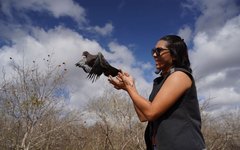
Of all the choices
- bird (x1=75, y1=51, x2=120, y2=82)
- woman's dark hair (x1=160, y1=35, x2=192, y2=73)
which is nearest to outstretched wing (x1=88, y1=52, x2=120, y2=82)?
bird (x1=75, y1=51, x2=120, y2=82)

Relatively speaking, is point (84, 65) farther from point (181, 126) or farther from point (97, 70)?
point (181, 126)

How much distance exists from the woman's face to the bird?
255 millimetres

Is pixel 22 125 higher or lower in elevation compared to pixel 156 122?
higher

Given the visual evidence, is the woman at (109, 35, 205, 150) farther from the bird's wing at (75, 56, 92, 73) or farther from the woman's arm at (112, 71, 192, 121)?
the bird's wing at (75, 56, 92, 73)

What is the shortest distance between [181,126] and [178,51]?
1.57ft

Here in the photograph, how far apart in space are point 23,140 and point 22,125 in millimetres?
722

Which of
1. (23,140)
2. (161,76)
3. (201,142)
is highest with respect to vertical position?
(23,140)

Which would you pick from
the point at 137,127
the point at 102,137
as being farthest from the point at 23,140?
the point at 137,127

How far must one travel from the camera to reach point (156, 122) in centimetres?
212

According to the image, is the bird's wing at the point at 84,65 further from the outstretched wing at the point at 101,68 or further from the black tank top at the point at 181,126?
the black tank top at the point at 181,126

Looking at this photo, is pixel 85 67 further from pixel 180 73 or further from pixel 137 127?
pixel 137 127

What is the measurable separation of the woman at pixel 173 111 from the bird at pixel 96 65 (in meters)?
0.16

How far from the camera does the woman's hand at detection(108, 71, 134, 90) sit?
7.36 feet

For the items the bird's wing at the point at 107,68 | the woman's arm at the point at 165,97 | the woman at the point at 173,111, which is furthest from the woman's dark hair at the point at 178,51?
the bird's wing at the point at 107,68
